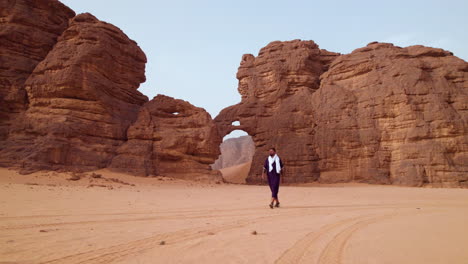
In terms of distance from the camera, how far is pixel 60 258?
2.94m

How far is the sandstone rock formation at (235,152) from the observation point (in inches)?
2771

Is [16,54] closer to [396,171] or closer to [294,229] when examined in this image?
[294,229]

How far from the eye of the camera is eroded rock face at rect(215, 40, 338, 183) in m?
25.7

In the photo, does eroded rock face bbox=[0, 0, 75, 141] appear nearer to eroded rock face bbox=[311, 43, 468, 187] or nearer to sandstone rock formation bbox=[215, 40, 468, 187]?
sandstone rock formation bbox=[215, 40, 468, 187]

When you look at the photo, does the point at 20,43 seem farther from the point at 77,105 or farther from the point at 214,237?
the point at 214,237

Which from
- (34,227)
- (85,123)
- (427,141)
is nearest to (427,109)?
(427,141)

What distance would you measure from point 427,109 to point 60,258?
2356 centimetres

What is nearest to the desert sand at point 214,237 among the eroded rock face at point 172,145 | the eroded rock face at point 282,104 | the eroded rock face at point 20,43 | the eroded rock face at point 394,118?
the eroded rock face at point 172,145

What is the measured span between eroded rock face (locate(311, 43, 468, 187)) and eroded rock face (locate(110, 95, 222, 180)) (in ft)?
32.5

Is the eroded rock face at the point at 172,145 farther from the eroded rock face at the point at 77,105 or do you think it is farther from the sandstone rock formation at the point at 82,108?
the eroded rock face at the point at 77,105

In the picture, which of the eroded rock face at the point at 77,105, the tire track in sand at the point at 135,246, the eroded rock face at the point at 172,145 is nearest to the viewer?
the tire track in sand at the point at 135,246

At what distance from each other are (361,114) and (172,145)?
14398 mm

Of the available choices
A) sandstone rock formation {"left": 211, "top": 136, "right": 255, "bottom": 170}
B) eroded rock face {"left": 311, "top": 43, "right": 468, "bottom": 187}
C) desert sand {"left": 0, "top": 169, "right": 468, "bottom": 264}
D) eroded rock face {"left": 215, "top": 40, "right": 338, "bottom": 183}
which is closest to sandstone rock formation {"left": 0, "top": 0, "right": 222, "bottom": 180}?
eroded rock face {"left": 215, "top": 40, "right": 338, "bottom": 183}

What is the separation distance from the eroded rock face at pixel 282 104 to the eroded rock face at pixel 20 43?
51.2ft
